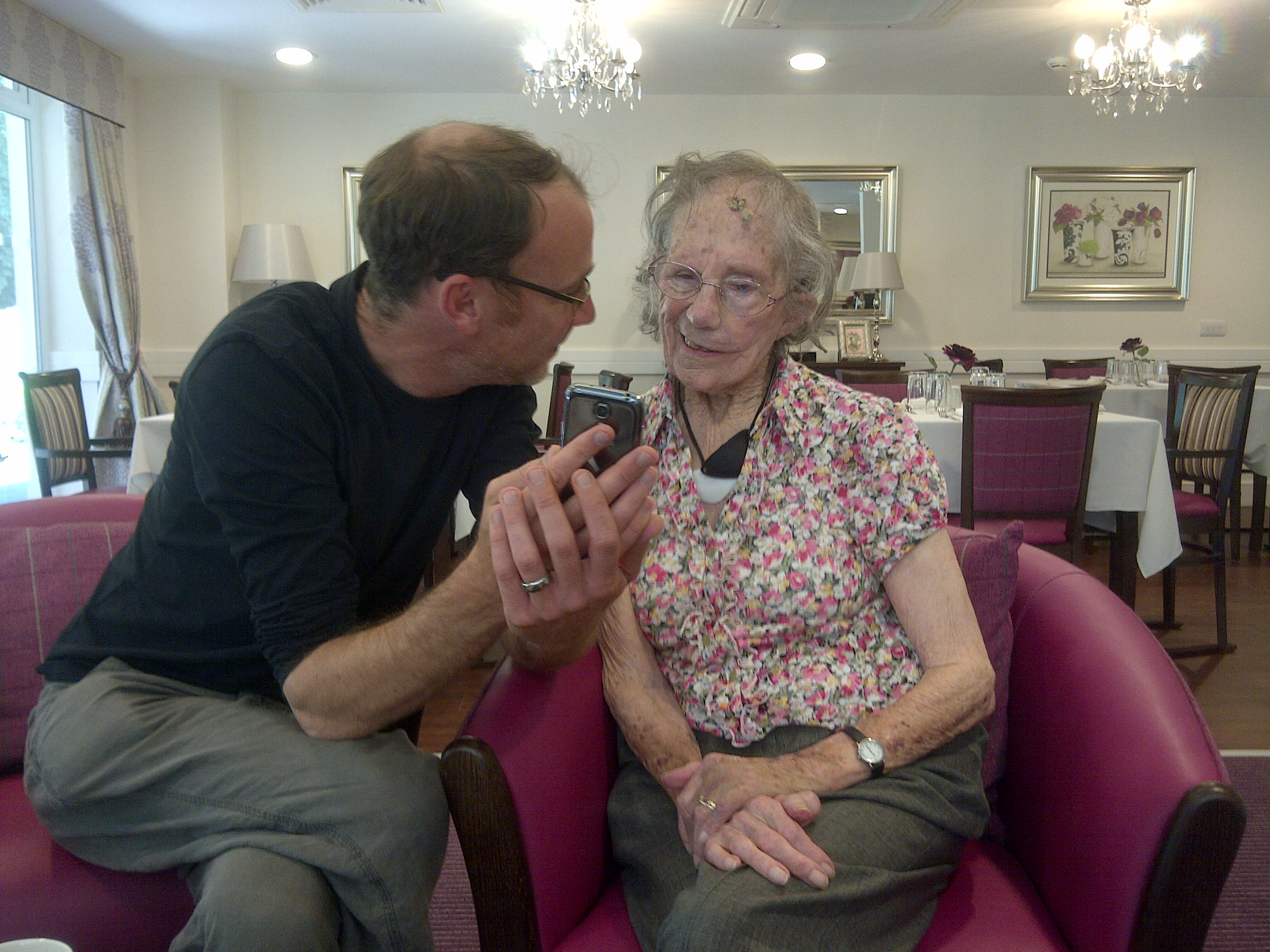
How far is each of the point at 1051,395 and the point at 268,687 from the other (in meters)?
2.43

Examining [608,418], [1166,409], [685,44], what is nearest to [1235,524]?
[1166,409]

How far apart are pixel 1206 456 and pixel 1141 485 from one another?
95 centimetres

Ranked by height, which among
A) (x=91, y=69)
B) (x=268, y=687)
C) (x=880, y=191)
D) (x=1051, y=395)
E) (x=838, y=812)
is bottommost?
(x=838, y=812)

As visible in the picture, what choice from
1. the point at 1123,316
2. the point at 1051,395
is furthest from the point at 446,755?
the point at 1123,316

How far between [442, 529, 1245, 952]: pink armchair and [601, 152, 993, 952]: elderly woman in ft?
0.23

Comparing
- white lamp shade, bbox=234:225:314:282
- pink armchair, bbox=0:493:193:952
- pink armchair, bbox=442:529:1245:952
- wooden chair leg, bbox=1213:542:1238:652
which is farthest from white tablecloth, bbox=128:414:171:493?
wooden chair leg, bbox=1213:542:1238:652

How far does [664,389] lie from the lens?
4.63 ft

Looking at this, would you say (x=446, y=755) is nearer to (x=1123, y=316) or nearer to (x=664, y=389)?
(x=664, y=389)

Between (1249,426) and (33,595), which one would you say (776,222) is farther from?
(1249,426)

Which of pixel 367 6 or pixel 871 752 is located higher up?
pixel 367 6

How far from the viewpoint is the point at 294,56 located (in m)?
5.33

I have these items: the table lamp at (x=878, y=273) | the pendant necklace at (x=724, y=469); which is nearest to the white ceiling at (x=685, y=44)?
the table lamp at (x=878, y=273)

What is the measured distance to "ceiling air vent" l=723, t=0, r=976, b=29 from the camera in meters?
4.37

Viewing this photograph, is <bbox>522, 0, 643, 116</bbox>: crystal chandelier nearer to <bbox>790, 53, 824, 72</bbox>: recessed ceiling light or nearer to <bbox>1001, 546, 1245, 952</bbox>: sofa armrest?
<bbox>790, 53, 824, 72</bbox>: recessed ceiling light
